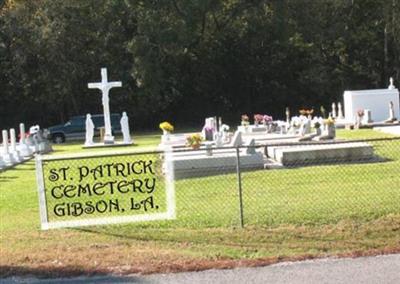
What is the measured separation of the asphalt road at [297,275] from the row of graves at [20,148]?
14.1m

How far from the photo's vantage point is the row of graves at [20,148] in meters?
22.3

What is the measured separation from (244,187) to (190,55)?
37.0 metres

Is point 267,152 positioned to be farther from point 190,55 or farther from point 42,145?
point 190,55

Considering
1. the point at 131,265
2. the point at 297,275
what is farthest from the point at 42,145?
the point at 297,275

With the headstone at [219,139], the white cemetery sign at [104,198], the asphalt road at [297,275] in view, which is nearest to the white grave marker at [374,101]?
the headstone at [219,139]

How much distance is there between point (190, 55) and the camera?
4916 centimetres

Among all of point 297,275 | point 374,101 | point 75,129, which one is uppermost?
point 374,101

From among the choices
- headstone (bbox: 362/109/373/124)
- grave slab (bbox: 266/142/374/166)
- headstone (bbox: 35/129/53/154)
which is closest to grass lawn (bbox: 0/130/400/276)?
grave slab (bbox: 266/142/374/166)

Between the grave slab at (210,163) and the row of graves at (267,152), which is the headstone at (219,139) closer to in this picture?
the row of graves at (267,152)

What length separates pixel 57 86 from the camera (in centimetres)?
4578

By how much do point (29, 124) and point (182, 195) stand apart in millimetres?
38322

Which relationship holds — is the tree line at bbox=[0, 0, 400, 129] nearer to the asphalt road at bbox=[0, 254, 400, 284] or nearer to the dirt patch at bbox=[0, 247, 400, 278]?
the dirt patch at bbox=[0, 247, 400, 278]

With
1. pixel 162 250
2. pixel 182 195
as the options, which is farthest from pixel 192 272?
pixel 182 195

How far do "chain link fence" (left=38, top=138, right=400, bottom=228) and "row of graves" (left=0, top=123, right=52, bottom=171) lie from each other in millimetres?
7634
